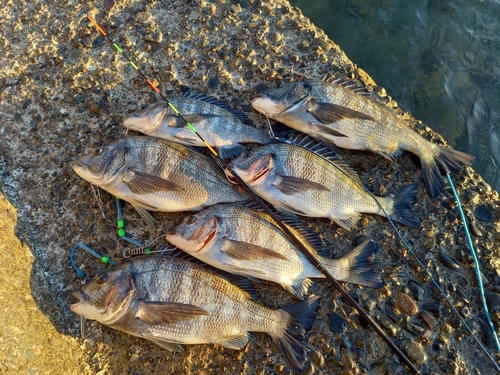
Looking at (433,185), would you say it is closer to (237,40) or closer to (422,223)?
(422,223)

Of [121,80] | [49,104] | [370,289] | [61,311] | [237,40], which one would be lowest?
[61,311]

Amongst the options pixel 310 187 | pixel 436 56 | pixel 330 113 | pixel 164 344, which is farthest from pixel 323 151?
pixel 436 56

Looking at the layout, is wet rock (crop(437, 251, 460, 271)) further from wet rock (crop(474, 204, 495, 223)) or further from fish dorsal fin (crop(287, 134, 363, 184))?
→ fish dorsal fin (crop(287, 134, 363, 184))

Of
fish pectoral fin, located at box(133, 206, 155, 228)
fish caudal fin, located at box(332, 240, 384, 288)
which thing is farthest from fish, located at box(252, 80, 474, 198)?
fish pectoral fin, located at box(133, 206, 155, 228)

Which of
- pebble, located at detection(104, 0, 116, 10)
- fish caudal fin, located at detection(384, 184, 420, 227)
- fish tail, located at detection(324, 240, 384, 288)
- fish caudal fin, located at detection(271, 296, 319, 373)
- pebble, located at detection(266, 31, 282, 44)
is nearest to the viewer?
fish caudal fin, located at detection(271, 296, 319, 373)

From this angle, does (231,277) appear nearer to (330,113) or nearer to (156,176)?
(156,176)

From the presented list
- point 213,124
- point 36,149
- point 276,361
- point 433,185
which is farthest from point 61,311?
point 433,185
